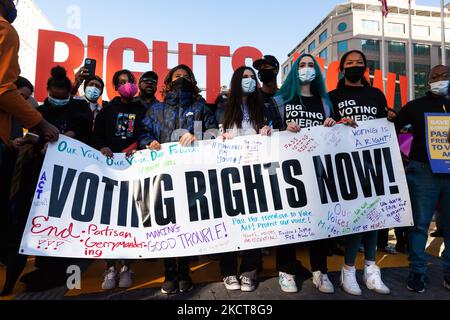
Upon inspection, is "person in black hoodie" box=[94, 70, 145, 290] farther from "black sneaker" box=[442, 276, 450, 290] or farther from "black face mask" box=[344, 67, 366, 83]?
"black sneaker" box=[442, 276, 450, 290]

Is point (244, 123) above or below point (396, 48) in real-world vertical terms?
below

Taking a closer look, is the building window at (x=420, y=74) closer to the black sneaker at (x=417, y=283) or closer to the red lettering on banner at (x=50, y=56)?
the red lettering on banner at (x=50, y=56)

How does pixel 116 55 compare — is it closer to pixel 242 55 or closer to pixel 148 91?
pixel 242 55

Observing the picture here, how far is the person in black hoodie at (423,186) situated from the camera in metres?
2.69

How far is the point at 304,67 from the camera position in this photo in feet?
9.31

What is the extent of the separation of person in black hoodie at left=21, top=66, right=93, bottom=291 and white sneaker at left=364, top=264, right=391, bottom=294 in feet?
9.48

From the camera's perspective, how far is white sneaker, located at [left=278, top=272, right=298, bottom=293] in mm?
2604

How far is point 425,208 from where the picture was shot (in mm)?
2707

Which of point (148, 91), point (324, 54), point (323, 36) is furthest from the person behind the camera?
point (323, 36)

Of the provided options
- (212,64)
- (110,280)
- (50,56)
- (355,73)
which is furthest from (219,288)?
(50,56)

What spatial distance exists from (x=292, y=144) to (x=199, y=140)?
86 centimetres

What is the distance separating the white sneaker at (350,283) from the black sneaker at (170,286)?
1521mm

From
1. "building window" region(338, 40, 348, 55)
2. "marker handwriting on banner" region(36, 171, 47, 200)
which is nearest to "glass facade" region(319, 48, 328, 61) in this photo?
"building window" region(338, 40, 348, 55)

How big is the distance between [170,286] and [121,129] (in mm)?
1561
